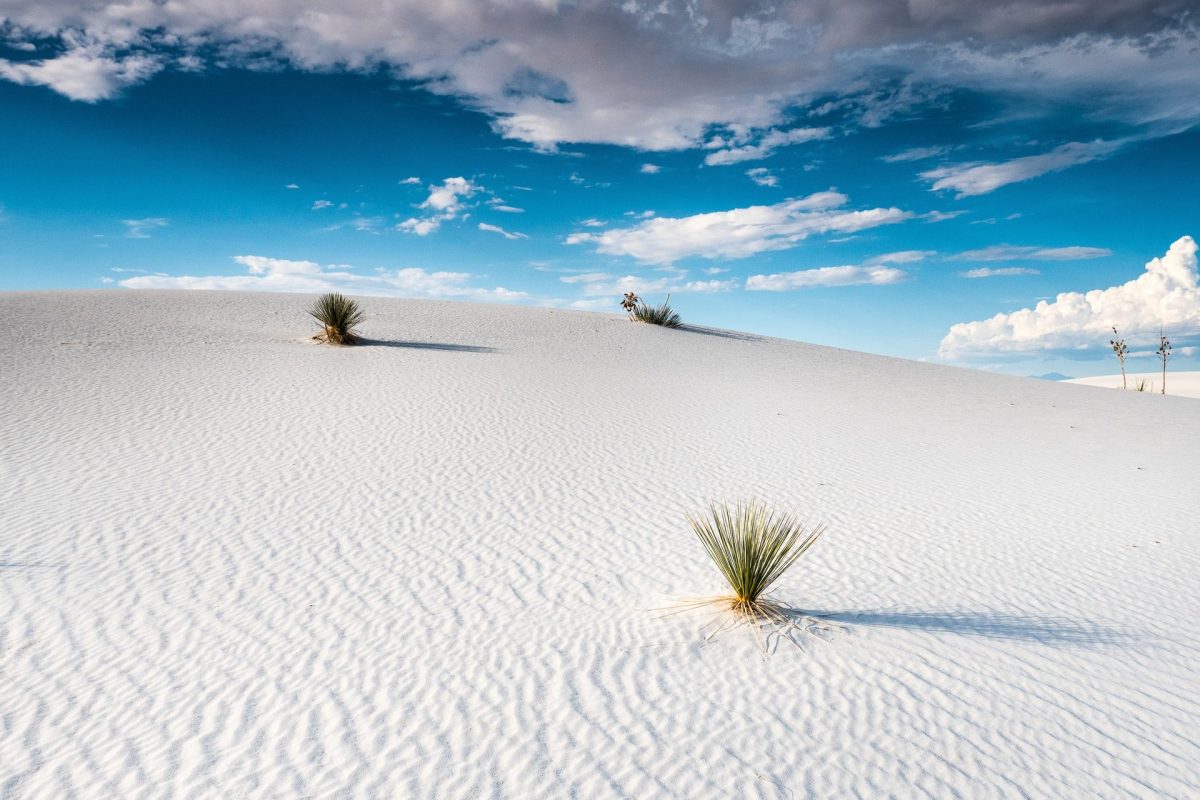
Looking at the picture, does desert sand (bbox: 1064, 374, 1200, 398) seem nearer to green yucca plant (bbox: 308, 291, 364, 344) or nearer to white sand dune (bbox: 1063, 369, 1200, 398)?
white sand dune (bbox: 1063, 369, 1200, 398)

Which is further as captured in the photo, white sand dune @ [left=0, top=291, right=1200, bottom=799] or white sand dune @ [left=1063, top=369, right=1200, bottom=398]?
white sand dune @ [left=1063, top=369, right=1200, bottom=398]

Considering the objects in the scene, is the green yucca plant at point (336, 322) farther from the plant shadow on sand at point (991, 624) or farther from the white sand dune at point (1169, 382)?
the white sand dune at point (1169, 382)

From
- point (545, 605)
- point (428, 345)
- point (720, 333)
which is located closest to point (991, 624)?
point (545, 605)

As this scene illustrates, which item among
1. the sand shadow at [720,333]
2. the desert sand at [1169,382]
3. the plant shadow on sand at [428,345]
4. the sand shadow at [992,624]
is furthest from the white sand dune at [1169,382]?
the sand shadow at [992,624]

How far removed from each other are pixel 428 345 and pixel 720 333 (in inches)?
382

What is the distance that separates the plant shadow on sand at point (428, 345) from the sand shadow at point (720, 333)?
7467mm

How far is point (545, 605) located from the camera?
4.16 m

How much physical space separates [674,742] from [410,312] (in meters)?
17.3

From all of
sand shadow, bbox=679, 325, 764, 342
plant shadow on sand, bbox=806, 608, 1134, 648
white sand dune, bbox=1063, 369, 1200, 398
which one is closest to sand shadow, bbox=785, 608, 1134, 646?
plant shadow on sand, bbox=806, 608, 1134, 648

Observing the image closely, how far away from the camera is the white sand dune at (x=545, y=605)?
2.84 m

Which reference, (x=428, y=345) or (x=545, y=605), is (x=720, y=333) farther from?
(x=545, y=605)

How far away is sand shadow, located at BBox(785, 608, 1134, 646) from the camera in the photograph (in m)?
3.94

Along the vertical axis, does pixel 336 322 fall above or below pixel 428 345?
above

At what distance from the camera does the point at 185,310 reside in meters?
16.3
